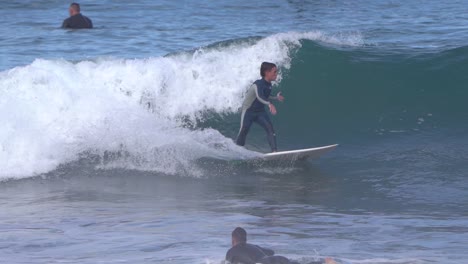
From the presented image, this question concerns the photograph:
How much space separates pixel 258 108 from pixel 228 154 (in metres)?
0.85

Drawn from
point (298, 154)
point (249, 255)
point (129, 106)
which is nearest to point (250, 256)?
point (249, 255)

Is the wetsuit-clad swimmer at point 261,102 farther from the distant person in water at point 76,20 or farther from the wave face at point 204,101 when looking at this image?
the distant person in water at point 76,20

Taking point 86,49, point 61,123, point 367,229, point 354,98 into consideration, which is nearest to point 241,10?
point 86,49

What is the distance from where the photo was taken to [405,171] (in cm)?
1167

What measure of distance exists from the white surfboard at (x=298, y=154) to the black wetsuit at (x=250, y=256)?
4759mm

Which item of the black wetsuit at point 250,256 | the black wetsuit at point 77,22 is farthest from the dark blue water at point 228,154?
the black wetsuit at point 77,22

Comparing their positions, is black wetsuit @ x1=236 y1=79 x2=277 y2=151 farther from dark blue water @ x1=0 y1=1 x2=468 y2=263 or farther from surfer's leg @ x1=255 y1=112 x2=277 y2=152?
dark blue water @ x1=0 y1=1 x2=468 y2=263

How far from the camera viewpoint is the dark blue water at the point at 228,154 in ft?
26.9

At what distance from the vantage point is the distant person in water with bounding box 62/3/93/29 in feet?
75.2

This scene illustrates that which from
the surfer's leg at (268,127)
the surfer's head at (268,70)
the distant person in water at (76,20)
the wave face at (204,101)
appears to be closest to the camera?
the surfer's head at (268,70)

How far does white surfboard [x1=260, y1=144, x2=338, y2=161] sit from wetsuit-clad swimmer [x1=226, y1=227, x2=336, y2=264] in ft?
15.4

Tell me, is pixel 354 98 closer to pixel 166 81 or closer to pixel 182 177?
pixel 166 81

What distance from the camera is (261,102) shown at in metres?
11.4

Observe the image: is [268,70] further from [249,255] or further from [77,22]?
[77,22]
